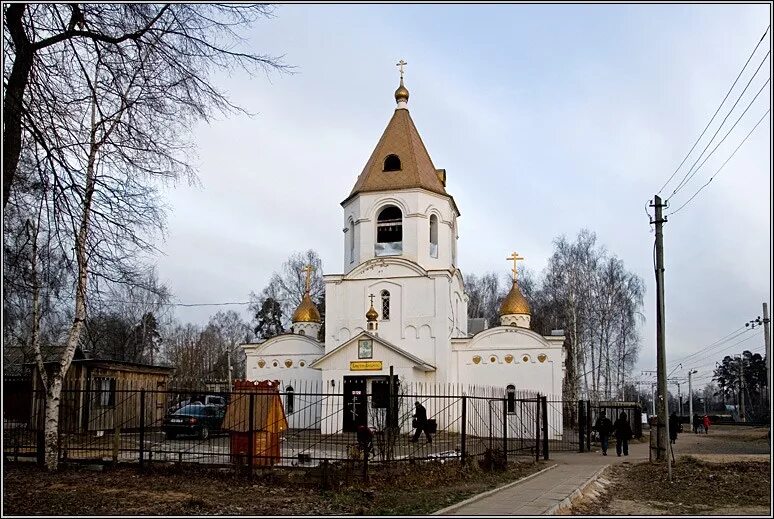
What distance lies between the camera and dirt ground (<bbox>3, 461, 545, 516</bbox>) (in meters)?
10.5

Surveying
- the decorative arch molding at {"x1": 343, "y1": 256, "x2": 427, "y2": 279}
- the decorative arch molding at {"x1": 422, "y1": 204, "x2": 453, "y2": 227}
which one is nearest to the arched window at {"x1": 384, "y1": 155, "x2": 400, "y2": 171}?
the decorative arch molding at {"x1": 422, "y1": 204, "x2": 453, "y2": 227}

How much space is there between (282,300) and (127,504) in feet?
163

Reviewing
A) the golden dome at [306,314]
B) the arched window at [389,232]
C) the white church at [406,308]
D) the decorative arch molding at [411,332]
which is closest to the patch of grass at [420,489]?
the white church at [406,308]

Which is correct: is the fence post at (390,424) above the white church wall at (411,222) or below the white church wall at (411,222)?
below

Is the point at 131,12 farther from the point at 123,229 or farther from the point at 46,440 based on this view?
the point at 46,440

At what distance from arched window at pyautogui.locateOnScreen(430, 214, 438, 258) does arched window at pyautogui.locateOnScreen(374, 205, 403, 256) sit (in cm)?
145

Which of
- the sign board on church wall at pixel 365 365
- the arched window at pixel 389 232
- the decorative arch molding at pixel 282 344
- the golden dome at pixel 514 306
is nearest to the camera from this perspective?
the sign board on church wall at pixel 365 365

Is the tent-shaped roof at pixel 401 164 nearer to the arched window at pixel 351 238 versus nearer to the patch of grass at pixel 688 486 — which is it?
the arched window at pixel 351 238

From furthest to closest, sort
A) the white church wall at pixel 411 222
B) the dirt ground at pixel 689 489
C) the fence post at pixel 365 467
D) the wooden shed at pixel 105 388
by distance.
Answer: the white church wall at pixel 411 222
the wooden shed at pixel 105 388
the fence post at pixel 365 467
the dirt ground at pixel 689 489

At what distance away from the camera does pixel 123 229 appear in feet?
34.6

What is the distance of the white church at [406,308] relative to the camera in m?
30.6

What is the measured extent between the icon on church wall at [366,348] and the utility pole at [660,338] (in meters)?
13.6

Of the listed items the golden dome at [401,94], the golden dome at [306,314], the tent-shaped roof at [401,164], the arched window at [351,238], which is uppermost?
the golden dome at [401,94]

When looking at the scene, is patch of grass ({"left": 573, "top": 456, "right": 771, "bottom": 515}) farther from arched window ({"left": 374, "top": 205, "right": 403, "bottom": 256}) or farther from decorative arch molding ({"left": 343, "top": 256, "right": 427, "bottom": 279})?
arched window ({"left": 374, "top": 205, "right": 403, "bottom": 256})
